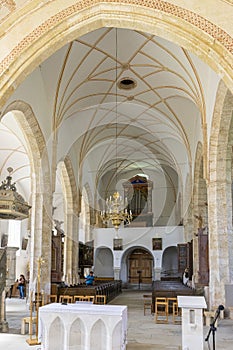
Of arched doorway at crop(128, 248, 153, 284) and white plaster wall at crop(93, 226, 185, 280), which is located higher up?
white plaster wall at crop(93, 226, 185, 280)

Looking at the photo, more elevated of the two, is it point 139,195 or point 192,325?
point 139,195

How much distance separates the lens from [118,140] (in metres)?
19.1

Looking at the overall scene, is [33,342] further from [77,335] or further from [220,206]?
[220,206]

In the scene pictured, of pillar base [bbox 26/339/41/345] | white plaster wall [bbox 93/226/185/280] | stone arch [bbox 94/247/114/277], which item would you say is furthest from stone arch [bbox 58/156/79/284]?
pillar base [bbox 26/339/41/345]

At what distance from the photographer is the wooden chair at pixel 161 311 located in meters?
9.71

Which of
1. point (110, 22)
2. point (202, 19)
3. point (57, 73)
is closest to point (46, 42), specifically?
point (110, 22)

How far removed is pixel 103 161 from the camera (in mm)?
20406

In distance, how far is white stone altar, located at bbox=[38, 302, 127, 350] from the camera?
6.01 m

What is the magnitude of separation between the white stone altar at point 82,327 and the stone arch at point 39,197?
511cm

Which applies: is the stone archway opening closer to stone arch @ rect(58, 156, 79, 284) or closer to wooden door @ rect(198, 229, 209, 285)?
stone arch @ rect(58, 156, 79, 284)

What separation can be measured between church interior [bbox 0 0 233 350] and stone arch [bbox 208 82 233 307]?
0.03m

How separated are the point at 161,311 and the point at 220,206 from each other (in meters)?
3.49

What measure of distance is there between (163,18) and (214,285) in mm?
6753

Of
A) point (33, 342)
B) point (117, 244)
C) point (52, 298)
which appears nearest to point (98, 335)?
point (33, 342)
